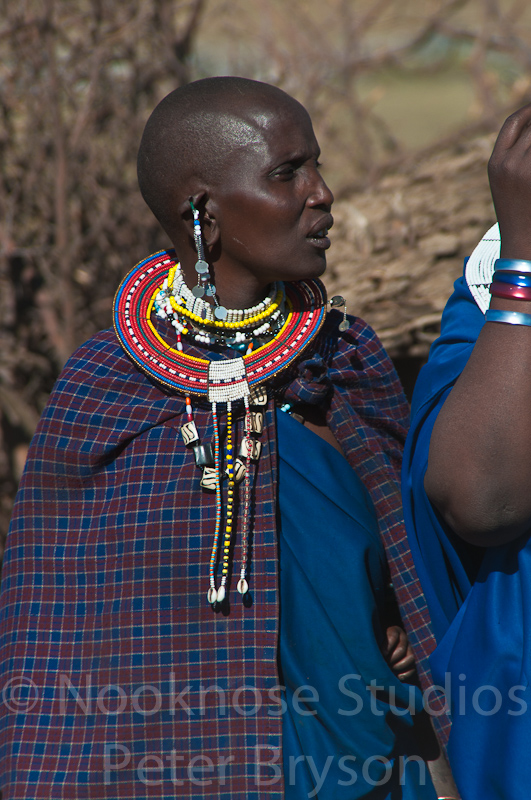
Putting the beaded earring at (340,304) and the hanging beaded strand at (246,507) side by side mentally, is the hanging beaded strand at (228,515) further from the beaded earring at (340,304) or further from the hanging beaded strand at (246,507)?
the beaded earring at (340,304)

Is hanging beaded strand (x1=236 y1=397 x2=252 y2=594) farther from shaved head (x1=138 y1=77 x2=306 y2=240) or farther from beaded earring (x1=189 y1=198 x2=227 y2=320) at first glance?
shaved head (x1=138 y1=77 x2=306 y2=240)

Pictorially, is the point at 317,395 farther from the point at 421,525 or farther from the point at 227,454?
the point at 421,525

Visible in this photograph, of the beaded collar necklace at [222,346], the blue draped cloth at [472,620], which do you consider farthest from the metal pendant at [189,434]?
the blue draped cloth at [472,620]

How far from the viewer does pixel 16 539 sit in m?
2.12

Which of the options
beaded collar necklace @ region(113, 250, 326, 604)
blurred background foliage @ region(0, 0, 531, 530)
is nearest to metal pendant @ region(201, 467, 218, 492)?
beaded collar necklace @ region(113, 250, 326, 604)

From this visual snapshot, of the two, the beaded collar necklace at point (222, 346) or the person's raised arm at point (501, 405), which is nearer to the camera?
the person's raised arm at point (501, 405)

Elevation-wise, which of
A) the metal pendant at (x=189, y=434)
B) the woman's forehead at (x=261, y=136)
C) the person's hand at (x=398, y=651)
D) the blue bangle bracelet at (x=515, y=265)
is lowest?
the person's hand at (x=398, y=651)

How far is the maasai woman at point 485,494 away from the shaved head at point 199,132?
641mm

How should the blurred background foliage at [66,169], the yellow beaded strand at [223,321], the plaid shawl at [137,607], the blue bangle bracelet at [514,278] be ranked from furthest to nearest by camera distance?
the blurred background foliage at [66,169] < the yellow beaded strand at [223,321] < the plaid shawl at [137,607] < the blue bangle bracelet at [514,278]

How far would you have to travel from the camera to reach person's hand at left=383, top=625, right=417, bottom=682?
2.15 metres

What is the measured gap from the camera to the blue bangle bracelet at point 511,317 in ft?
4.34

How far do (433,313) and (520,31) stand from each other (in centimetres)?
630

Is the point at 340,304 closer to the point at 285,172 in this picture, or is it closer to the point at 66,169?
the point at 285,172

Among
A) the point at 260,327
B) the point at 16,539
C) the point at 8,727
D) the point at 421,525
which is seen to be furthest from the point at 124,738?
the point at 260,327
